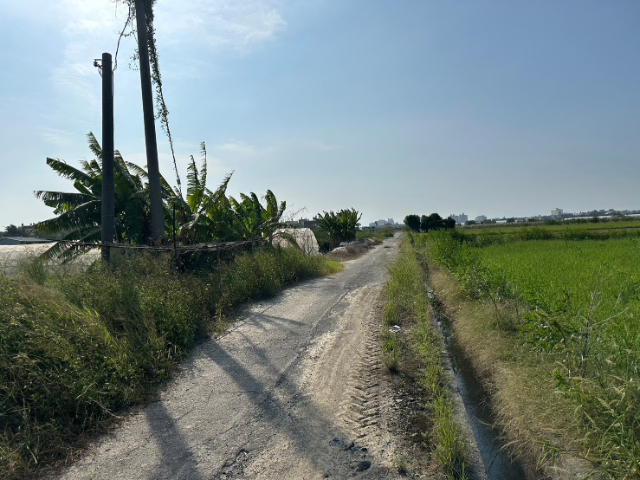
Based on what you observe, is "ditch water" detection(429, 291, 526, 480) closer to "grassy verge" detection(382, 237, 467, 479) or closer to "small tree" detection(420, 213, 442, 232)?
"grassy verge" detection(382, 237, 467, 479)

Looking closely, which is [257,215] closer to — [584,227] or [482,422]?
[482,422]

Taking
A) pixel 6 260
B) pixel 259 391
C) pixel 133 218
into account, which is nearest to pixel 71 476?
pixel 259 391

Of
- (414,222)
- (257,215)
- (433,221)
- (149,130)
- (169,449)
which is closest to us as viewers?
(169,449)

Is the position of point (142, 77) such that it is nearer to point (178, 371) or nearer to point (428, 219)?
point (178, 371)

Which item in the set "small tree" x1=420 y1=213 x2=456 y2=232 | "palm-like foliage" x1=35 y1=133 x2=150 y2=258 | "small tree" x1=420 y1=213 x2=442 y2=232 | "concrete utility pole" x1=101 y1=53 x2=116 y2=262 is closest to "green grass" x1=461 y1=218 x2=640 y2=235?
"small tree" x1=420 y1=213 x2=456 y2=232

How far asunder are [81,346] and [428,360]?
449 centimetres

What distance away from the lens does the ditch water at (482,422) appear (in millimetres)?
3962

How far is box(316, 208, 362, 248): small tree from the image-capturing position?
1480 inches

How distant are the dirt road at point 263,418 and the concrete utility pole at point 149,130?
483 centimetres

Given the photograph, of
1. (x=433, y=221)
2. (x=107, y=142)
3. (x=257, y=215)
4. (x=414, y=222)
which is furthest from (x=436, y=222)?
(x=107, y=142)

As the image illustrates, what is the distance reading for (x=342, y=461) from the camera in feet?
12.0

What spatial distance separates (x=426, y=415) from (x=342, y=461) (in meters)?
1.33

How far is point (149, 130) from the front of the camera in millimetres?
11266

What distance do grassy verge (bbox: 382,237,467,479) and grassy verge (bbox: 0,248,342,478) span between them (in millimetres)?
3238
